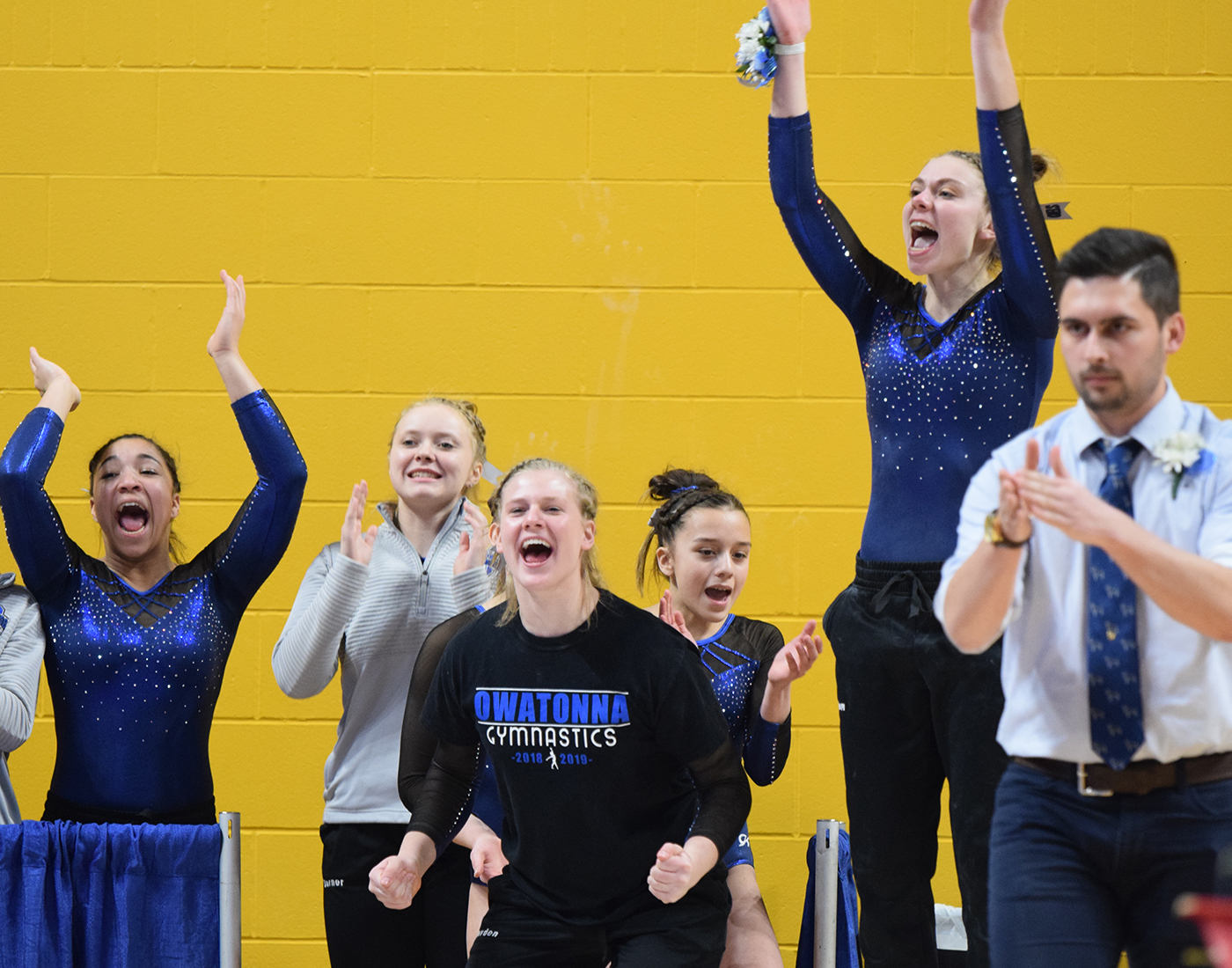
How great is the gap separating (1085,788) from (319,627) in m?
1.94

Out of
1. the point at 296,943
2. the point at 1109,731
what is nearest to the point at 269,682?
the point at 296,943

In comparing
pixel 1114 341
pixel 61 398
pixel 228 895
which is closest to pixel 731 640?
pixel 228 895

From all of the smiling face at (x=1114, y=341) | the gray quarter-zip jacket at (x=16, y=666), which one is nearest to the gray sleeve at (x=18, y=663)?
the gray quarter-zip jacket at (x=16, y=666)

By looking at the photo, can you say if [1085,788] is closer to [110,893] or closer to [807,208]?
[807,208]

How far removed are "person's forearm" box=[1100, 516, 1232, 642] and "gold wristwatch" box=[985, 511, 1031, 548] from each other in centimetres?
10

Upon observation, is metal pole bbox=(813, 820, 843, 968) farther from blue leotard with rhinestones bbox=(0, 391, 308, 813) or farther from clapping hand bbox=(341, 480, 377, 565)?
blue leotard with rhinestones bbox=(0, 391, 308, 813)

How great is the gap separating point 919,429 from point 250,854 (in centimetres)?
263

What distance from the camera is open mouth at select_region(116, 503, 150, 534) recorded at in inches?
125

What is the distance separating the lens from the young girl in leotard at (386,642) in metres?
3.00

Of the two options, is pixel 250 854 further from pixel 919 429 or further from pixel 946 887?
pixel 919 429

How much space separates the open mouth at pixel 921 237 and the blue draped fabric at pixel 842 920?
126 centimetres

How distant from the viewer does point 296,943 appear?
4016 millimetres

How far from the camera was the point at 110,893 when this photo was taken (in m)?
2.68

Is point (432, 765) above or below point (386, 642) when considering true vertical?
below
